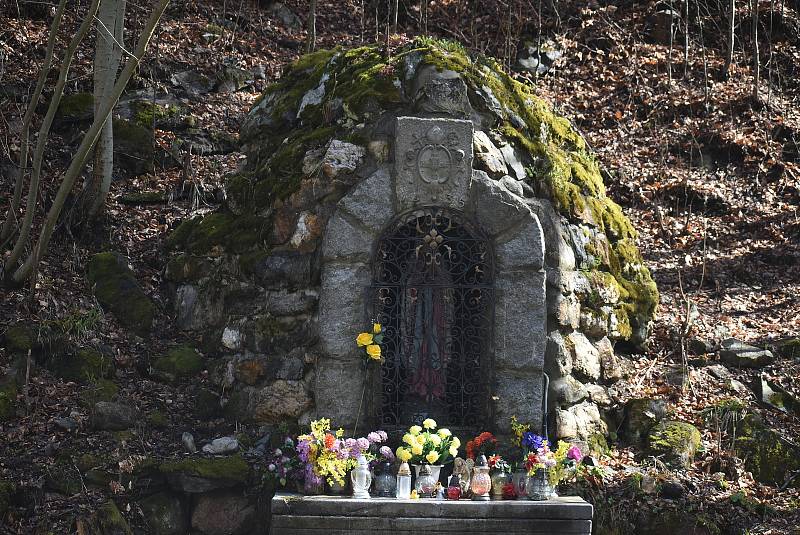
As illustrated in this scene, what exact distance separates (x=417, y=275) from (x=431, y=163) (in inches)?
33.8

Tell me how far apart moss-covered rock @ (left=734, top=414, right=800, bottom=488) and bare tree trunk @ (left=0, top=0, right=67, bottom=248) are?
20.1 ft

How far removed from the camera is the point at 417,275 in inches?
291

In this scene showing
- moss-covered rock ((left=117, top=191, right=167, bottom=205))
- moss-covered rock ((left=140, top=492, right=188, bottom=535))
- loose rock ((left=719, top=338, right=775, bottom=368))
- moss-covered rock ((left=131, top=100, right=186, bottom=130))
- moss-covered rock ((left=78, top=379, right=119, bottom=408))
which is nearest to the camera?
moss-covered rock ((left=140, top=492, right=188, bottom=535))

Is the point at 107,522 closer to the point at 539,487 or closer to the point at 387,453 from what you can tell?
the point at 387,453

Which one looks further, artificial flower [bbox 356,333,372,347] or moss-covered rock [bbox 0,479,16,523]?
artificial flower [bbox 356,333,372,347]

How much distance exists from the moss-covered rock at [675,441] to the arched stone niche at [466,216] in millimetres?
984

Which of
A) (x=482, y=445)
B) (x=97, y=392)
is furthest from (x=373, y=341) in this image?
(x=97, y=392)

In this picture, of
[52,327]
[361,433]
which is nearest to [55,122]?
[52,327]

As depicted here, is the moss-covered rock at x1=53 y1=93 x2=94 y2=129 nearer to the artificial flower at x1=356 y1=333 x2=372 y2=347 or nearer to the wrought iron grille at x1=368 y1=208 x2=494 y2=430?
the wrought iron grille at x1=368 y1=208 x2=494 y2=430

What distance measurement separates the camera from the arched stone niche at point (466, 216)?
7.10 meters

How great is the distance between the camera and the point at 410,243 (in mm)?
7477

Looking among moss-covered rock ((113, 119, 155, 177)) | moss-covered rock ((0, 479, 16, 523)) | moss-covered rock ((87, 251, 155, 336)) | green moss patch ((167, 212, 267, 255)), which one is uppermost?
moss-covered rock ((113, 119, 155, 177))

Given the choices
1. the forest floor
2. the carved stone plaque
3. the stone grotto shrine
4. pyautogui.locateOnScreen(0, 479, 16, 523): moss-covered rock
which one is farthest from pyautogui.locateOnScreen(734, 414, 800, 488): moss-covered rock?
pyautogui.locateOnScreen(0, 479, 16, 523): moss-covered rock

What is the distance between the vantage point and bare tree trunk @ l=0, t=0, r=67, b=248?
7378 mm
